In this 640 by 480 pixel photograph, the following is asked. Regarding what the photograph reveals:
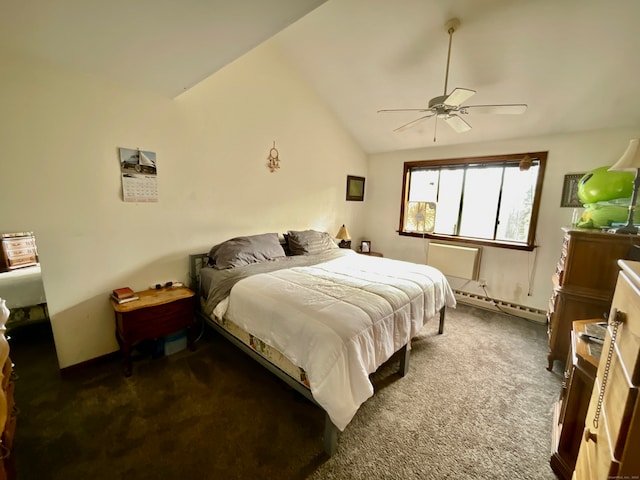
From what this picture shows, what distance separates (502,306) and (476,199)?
1519mm

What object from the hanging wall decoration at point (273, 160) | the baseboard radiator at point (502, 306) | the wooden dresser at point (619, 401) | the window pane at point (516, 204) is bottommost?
the baseboard radiator at point (502, 306)

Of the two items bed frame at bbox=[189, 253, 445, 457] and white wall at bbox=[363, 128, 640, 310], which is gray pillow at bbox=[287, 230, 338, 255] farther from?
white wall at bbox=[363, 128, 640, 310]

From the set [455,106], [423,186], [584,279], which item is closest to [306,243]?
[455,106]

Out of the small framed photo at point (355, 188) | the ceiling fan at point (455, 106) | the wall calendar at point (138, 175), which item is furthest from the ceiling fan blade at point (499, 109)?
the wall calendar at point (138, 175)

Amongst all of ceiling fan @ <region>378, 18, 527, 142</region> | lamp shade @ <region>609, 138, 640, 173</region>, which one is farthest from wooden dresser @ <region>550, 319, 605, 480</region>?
ceiling fan @ <region>378, 18, 527, 142</region>

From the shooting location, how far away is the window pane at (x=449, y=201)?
3943 millimetres

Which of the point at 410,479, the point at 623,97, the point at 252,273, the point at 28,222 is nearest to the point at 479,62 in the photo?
the point at 623,97

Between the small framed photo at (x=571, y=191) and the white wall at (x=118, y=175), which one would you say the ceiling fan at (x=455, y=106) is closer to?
the small framed photo at (x=571, y=191)

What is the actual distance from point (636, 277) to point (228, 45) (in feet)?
7.11

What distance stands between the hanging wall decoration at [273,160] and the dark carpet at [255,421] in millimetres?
2159

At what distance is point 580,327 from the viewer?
1697 millimetres

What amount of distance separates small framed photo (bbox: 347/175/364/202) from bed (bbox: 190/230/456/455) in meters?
1.80

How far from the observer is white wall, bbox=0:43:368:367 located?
1.81 metres

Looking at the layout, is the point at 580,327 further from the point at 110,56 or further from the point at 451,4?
the point at 110,56
